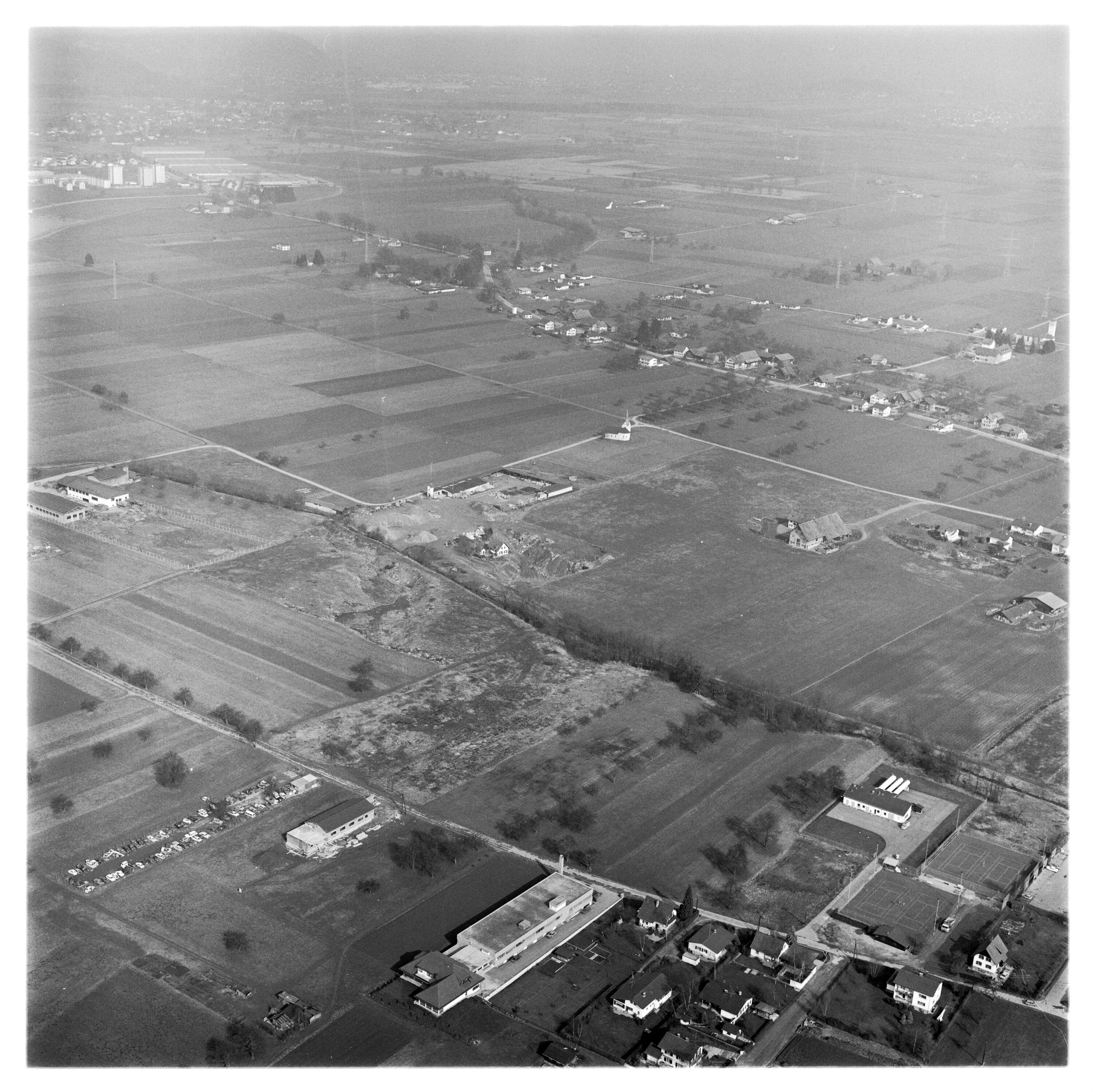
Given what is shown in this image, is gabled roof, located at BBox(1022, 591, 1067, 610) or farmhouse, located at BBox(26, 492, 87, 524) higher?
farmhouse, located at BBox(26, 492, 87, 524)

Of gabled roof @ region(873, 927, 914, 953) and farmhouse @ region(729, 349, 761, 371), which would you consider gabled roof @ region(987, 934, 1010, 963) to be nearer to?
gabled roof @ region(873, 927, 914, 953)

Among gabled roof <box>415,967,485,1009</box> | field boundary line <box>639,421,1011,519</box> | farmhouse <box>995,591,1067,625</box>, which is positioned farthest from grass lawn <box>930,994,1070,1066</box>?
field boundary line <box>639,421,1011,519</box>

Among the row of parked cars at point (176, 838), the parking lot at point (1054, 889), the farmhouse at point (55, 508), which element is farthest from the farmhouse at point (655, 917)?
the farmhouse at point (55, 508)

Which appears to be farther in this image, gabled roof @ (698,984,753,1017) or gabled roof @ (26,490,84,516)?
gabled roof @ (26,490,84,516)

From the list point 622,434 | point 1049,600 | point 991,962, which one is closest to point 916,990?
point 991,962

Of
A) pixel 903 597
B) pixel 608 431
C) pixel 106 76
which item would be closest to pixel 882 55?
pixel 106 76

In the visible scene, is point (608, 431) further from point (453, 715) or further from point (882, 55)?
point (882, 55)

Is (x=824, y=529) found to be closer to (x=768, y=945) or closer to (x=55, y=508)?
(x=768, y=945)
